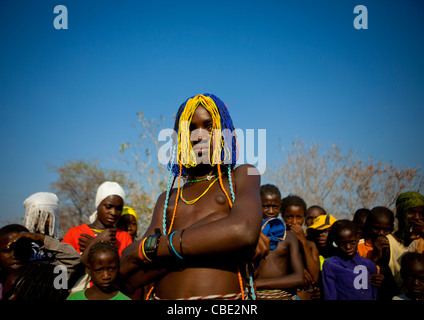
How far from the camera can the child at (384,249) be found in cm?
422

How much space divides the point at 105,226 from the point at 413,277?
397cm

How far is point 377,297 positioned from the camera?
4148 mm

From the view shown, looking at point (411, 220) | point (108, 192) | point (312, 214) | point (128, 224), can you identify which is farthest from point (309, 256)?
point (128, 224)

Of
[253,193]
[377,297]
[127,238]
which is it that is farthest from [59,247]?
[377,297]

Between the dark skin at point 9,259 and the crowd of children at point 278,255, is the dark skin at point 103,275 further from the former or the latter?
the dark skin at point 9,259

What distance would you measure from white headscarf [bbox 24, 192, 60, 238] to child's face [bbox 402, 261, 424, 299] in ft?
14.4

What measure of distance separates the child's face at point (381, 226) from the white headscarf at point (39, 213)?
469 centimetres

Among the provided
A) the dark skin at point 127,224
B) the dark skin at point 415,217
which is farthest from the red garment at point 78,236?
the dark skin at point 415,217

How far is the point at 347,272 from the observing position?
412 centimetres

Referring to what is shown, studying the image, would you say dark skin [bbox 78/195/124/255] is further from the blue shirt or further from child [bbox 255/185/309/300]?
the blue shirt

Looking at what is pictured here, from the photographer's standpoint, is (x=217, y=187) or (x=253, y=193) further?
(x=217, y=187)

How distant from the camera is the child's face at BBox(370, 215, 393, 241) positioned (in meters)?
4.93
